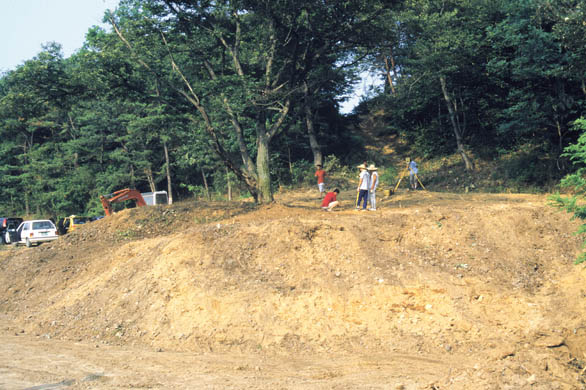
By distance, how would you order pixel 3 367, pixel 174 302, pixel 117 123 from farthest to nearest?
pixel 117 123
pixel 174 302
pixel 3 367

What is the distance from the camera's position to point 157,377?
678 cm

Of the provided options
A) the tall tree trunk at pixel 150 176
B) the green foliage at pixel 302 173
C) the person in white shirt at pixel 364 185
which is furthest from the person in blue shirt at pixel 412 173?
the tall tree trunk at pixel 150 176

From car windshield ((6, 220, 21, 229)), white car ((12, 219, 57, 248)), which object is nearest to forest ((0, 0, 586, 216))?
white car ((12, 219, 57, 248))

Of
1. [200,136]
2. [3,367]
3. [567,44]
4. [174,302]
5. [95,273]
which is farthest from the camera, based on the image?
[200,136]

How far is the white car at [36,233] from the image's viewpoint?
2319 cm

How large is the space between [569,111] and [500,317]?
17.4 m

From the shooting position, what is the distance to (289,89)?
15648 millimetres

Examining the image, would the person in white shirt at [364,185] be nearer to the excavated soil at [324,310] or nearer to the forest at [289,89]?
→ the excavated soil at [324,310]

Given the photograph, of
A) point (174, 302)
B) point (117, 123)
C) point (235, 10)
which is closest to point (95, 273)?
point (174, 302)

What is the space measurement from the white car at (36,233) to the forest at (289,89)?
587 centimetres

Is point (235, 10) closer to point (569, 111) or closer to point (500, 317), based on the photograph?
point (500, 317)

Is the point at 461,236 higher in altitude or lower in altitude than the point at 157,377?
higher

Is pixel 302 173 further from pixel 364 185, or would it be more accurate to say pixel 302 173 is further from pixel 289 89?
pixel 364 185

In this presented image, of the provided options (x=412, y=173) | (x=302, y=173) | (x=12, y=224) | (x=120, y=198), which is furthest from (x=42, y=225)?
(x=412, y=173)
